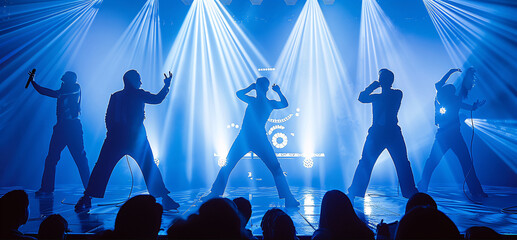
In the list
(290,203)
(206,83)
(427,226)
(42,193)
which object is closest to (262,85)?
(290,203)

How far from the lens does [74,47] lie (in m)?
11.3

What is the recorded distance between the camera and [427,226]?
149cm

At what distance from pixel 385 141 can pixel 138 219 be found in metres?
5.04

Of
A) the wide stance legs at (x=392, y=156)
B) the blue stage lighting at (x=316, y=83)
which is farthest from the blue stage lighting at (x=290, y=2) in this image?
the wide stance legs at (x=392, y=156)

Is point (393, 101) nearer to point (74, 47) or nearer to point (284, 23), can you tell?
point (284, 23)

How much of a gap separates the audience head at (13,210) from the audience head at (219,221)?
194 cm

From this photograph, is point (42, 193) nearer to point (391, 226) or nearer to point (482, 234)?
point (391, 226)

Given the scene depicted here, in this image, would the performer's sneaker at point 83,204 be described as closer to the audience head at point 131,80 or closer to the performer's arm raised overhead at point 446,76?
the audience head at point 131,80

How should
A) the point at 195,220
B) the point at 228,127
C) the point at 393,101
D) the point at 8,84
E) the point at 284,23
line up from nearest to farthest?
the point at 195,220 → the point at 393,101 → the point at 8,84 → the point at 228,127 → the point at 284,23

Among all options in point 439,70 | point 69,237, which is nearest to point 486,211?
point 69,237

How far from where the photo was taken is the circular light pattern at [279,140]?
10781mm

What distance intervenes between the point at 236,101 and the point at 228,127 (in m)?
1.07

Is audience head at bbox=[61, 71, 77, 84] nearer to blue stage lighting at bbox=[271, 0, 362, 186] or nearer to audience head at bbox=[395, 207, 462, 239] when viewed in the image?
blue stage lighting at bbox=[271, 0, 362, 186]

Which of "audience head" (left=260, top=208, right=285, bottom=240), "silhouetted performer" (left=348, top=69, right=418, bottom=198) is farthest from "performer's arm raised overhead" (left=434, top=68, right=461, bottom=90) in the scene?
"audience head" (left=260, top=208, right=285, bottom=240)
